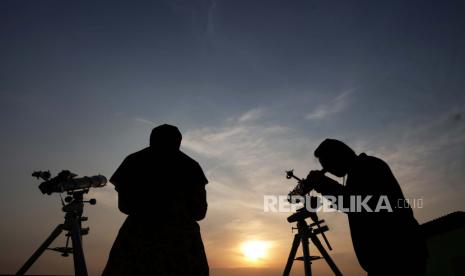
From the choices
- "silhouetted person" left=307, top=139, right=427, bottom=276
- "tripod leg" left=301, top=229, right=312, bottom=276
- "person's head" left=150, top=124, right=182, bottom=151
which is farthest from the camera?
"tripod leg" left=301, top=229, right=312, bottom=276

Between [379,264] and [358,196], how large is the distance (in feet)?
1.97

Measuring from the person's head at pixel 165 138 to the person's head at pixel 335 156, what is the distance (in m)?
1.64

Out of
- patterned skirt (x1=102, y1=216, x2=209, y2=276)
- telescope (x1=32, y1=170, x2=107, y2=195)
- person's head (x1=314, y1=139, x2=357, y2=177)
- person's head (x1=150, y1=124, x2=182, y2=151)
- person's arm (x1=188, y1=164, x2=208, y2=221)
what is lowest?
patterned skirt (x1=102, y1=216, x2=209, y2=276)

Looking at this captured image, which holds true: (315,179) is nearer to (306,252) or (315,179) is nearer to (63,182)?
(306,252)

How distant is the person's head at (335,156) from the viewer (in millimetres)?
3305

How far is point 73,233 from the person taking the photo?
7480 mm

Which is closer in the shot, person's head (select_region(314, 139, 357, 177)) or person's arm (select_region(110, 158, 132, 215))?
person's head (select_region(314, 139, 357, 177))

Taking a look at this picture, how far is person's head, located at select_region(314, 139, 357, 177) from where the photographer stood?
3.30 meters

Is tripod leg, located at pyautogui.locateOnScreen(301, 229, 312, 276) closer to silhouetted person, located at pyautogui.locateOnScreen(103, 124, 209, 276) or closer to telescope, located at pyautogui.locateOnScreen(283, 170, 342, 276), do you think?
telescope, located at pyautogui.locateOnScreen(283, 170, 342, 276)

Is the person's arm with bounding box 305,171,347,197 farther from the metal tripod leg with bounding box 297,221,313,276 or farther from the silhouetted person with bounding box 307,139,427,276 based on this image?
the metal tripod leg with bounding box 297,221,313,276

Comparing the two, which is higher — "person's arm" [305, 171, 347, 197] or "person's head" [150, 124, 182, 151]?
"person's head" [150, 124, 182, 151]

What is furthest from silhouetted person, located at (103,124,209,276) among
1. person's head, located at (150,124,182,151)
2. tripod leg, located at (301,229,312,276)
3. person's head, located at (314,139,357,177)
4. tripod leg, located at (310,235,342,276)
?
tripod leg, located at (310,235,342,276)

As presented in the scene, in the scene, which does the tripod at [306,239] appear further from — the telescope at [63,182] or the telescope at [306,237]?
the telescope at [63,182]

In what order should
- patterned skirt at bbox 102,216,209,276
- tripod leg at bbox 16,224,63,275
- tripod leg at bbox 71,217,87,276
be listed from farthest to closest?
tripod leg at bbox 16,224,63,275 → tripod leg at bbox 71,217,87,276 → patterned skirt at bbox 102,216,209,276
